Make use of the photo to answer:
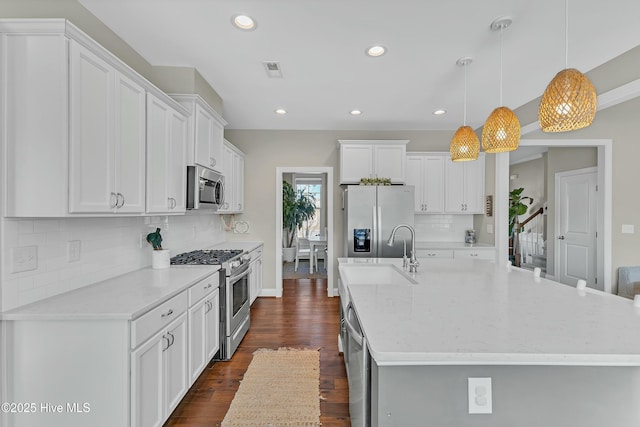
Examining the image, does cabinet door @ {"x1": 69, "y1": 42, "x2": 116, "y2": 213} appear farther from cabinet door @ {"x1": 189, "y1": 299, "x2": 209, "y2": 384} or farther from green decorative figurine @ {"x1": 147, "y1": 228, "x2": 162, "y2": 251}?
cabinet door @ {"x1": 189, "y1": 299, "x2": 209, "y2": 384}

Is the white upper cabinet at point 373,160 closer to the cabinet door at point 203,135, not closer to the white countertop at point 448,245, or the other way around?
the white countertop at point 448,245

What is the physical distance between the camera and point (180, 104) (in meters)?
2.57

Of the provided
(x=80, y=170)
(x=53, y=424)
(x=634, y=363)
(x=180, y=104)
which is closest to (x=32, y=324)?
(x=53, y=424)

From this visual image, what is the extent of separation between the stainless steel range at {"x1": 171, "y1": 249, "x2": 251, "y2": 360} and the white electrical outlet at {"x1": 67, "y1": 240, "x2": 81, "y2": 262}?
81 cm

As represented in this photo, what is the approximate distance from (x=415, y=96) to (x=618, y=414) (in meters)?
3.08

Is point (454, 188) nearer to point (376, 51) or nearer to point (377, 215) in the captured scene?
point (377, 215)

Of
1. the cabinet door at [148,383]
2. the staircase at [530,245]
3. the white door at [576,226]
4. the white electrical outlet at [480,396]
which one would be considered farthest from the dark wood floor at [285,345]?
the staircase at [530,245]

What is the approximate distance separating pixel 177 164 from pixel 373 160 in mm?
2743

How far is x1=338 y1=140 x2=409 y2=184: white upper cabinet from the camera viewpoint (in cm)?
431

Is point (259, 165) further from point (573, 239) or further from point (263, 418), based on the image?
point (573, 239)

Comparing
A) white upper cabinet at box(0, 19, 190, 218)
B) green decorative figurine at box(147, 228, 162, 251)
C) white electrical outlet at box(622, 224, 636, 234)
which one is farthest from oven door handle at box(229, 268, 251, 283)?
white electrical outlet at box(622, 224, 636, 234)

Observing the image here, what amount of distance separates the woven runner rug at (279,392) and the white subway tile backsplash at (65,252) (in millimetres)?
1290

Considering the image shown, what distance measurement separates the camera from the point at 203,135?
2805 millimetres

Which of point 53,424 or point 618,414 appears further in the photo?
point 53,424
